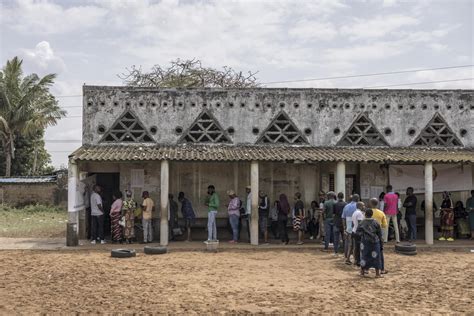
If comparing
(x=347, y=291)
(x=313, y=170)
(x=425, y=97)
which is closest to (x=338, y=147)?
(x=313, y=170)

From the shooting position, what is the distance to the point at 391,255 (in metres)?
13.9

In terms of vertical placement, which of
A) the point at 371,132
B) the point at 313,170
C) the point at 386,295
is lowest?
the point at 386,295

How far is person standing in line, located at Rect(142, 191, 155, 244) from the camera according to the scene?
15.7 m

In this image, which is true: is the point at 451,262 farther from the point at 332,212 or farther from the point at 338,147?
the point at 338,147

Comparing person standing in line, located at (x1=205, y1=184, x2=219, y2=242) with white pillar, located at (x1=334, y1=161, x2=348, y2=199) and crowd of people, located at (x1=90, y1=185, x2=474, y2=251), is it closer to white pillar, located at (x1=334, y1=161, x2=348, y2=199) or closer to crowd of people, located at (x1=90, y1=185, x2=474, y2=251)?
crowd of people, located at (x1=90, y1=185, x2=474, y2=251)

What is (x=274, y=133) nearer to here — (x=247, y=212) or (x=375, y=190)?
(x=247, y=212)

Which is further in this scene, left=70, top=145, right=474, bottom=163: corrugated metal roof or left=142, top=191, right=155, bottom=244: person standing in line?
left=142, top=191, right=155, bottom=244: person standing in line

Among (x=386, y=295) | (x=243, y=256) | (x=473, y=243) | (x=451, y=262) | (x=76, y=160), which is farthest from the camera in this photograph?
(x=473, y=243)

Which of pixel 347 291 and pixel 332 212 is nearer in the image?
pixel 347 291

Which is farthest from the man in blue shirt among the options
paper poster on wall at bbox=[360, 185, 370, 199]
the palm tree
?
the palm tree

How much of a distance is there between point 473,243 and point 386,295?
8.44 metres

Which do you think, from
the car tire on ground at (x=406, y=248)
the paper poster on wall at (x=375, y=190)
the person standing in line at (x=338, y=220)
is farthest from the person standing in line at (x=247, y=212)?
the car tire on ground at (x=406, y=248)

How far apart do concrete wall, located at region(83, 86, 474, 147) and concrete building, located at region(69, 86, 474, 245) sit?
3 cm

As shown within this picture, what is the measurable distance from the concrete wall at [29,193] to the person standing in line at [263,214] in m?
14.8
